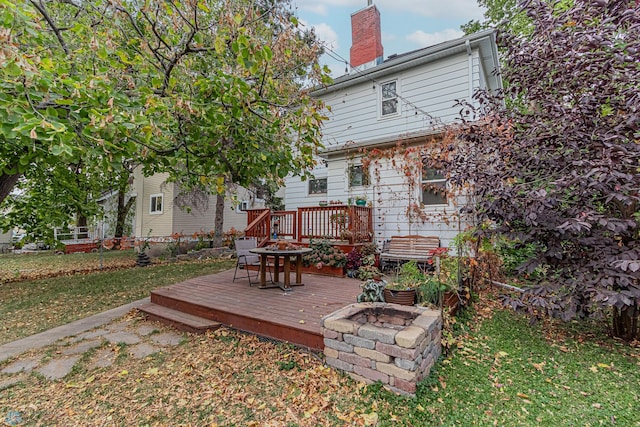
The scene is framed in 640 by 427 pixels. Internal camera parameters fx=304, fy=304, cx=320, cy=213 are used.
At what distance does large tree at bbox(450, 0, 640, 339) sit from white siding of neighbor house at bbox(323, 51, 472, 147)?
3793mm

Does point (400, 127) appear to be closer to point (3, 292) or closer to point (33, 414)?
point (33, 414)

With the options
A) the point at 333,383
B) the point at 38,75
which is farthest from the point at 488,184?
the point at 38,75

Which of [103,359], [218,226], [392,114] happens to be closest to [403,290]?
[103,359]

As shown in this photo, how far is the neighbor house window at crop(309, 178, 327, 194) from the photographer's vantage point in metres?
10.0

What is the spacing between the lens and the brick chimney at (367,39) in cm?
984

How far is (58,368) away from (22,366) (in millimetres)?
500

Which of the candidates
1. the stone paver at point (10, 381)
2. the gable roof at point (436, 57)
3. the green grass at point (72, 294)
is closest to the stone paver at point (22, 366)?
the stone paver at point (10, 381)

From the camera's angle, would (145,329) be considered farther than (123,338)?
Yes

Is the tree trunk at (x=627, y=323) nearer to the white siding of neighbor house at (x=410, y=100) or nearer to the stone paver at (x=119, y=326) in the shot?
the white siding of neighbor house at (x=410, y=100)

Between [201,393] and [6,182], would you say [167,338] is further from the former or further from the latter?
[6,182]

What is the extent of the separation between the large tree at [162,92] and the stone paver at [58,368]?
91.8 inches

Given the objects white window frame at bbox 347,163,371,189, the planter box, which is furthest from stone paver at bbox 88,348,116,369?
white window frame at bbox 347,163,371,189

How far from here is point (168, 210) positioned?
13.9 meters

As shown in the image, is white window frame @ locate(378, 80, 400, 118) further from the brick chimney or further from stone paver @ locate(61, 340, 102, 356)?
stone paver @ locate(61, 340, 102, 356)
